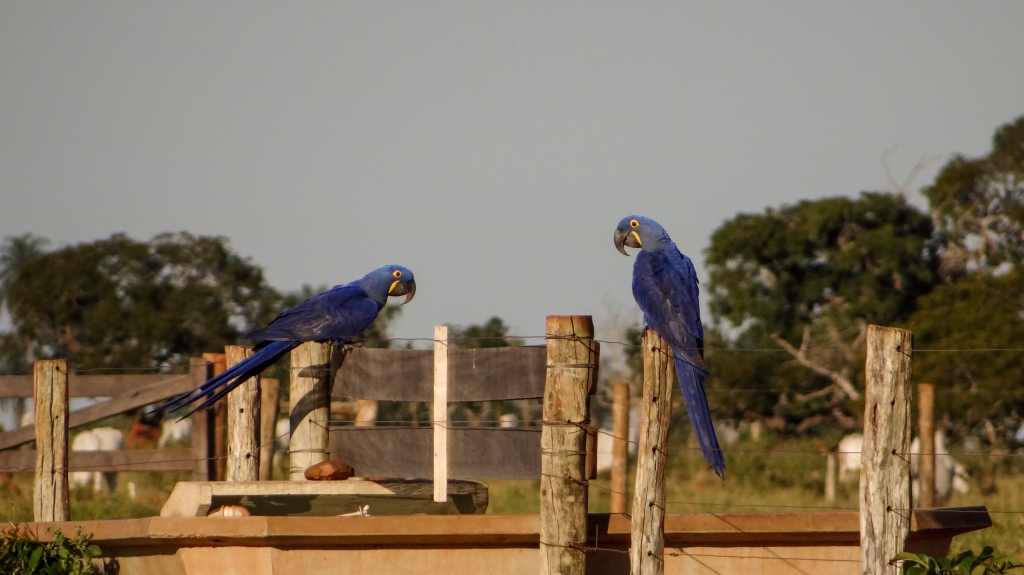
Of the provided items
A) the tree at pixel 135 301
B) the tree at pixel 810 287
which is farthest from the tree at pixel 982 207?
the tree at pixel 135 301

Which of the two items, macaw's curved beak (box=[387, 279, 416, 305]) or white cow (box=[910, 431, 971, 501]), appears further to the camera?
white cow (box=[910, 431, 971, 501])

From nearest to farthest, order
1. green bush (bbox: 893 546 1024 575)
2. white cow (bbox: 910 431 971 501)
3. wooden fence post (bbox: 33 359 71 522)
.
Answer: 1. green bush (bbox: 893 546 1024 575)
2. wooden fence post (bbox: 33 359 71 522)
3. white cow (bbox: 910 431 971 501)

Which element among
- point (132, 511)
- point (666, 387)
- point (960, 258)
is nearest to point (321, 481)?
point (666, 387)

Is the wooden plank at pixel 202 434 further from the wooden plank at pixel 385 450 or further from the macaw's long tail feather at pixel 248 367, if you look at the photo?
the wooden plank at pixel 385 450

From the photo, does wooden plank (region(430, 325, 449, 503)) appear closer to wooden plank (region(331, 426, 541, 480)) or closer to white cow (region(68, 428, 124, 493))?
wooden plank (region(331, 426, 541, 480))

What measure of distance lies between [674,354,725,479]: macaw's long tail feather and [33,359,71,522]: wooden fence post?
3.47 meters

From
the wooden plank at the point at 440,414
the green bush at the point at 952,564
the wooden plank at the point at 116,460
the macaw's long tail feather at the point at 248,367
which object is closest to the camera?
the green bush at the point at 952,564

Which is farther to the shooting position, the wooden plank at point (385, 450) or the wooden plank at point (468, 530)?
the wooden plank at point (385, 450)

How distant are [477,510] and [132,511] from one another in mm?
5808

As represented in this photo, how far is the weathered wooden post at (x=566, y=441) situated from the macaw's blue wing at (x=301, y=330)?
52.4 inches

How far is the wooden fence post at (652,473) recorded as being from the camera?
5273 millimetres

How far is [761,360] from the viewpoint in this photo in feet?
72.9

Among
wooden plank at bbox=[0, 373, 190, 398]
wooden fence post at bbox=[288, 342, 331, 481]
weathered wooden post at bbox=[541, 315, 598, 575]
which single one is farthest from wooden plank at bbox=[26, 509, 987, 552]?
wooden plank at bbox=[0, 373, 190, 398]

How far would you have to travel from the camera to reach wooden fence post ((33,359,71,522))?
6797 mm
